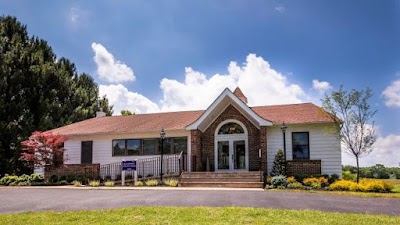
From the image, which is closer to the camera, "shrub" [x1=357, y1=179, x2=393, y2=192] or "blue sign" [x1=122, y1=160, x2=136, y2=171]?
"shrub" [x1=357, y1=179, x2=393, y2=192]

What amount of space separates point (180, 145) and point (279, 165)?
650cm

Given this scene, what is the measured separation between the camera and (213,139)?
22938 mm

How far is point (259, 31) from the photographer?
1852cm

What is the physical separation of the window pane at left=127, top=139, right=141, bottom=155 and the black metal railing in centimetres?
72

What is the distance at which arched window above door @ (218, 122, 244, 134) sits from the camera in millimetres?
22688

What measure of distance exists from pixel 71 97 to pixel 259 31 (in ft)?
88.3

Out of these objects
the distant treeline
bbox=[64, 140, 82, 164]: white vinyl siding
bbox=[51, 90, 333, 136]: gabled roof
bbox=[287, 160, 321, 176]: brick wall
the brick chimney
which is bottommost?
the distant treeline

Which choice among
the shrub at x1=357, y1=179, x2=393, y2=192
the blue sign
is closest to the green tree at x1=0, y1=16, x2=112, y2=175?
the blue sign

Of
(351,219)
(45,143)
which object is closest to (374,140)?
(351,219)

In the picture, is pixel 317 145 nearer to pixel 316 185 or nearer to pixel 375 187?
pixel 316 185

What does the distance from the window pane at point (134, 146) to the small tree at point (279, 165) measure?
29.5 feet

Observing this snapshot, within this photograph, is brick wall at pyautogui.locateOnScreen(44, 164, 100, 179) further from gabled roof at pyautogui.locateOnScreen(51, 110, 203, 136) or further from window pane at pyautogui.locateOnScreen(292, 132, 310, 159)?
window pane at pyautogui.locateOnScreen(292, 132, 310, 159)

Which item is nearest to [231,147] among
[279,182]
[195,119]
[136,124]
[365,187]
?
[195,119]

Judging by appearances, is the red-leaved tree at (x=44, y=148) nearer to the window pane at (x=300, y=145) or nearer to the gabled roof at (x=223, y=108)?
the gabled roof at (x=223, y=108)
